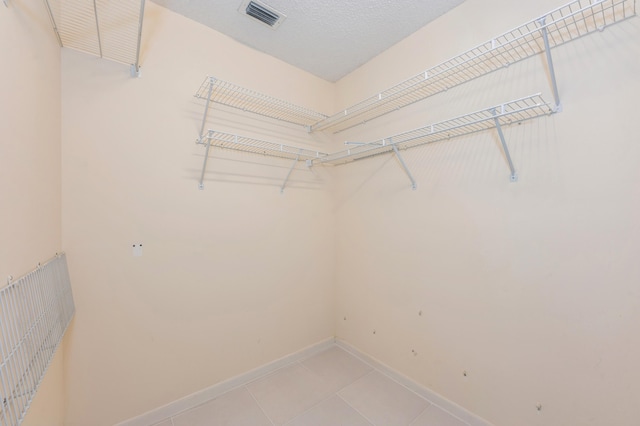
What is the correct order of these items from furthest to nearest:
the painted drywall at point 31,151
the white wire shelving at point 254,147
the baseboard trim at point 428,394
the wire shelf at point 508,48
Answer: the white wire shelving at point 254,147 < the baseboard trim at point 428,394 < the wire shelf at point 508,48 < the painted drywall at point 31,151

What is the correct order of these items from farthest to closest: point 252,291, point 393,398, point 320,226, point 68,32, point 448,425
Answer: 1. point 320,226
2. point 252,291
3. point 393,398
4. point 448,425
5. point 68,32

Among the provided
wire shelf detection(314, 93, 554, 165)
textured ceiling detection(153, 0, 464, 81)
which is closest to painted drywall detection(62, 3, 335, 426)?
textured ceiling detection(153, 0, 464, 81)

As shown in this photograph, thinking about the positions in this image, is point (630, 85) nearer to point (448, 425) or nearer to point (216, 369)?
point (448, 425)

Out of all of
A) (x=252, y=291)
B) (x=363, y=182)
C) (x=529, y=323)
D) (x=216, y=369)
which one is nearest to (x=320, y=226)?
(x=363, y=182)

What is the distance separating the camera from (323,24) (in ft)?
5.55

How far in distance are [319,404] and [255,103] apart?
2.16 metres

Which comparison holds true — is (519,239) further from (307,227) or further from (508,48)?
(307,227)

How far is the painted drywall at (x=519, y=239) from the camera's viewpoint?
1.07 meters

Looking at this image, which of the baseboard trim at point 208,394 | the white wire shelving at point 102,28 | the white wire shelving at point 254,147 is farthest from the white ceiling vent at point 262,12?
the baseboard trim at point 208,394

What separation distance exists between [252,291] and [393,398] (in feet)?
4.01

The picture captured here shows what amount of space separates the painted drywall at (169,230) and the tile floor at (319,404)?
6.4 inches

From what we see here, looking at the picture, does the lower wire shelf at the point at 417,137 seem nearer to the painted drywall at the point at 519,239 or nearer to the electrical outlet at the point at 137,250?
the painted drywall at the point at 519,239

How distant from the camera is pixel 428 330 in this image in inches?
67.1

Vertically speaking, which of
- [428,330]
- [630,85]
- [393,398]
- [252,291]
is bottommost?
[393,398]
